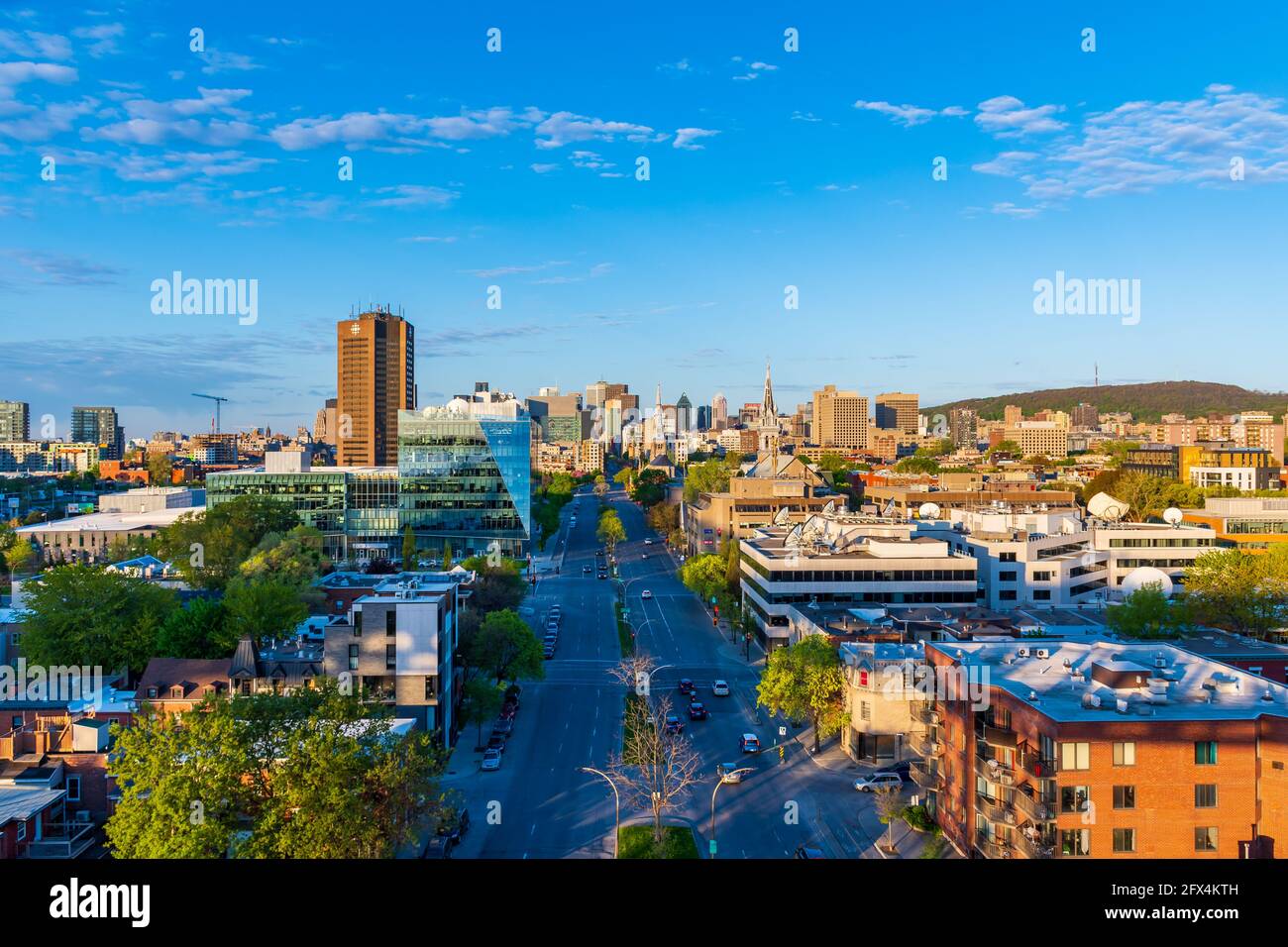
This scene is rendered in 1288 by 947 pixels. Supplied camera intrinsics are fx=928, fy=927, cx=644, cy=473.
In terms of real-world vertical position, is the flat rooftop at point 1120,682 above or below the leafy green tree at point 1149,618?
above

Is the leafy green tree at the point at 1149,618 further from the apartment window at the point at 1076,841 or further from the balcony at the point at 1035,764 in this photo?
the apartment window at the point at 1076,841

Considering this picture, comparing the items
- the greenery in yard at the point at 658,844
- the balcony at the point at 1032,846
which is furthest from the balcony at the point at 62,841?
the balcony at the point at 1032,846

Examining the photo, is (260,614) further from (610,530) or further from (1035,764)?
(610,530)

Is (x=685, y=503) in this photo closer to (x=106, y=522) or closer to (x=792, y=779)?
(x=106, y=522)

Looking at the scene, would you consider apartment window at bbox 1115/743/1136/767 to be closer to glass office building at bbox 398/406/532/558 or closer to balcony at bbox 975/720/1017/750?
balcony at bbox 975/720/1017/750
